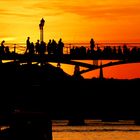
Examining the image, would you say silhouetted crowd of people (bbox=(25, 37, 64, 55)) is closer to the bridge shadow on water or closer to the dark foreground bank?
the bridge shadow on water

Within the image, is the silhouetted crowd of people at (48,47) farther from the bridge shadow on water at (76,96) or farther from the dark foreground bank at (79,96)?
the dark foreground bank at (79,96)

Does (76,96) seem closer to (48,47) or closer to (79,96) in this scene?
(79,96)

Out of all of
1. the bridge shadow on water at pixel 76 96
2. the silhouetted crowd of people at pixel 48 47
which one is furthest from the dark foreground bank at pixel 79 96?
the silhouetted crowd of people at pixel 48 47

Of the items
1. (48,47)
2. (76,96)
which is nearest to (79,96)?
(76,96)

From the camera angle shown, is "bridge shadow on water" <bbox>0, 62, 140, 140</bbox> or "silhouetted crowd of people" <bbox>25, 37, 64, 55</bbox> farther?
"bridge shadow on water" <bbox>0, 62, 140, 140</bbox>

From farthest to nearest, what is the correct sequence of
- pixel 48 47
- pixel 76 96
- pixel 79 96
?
pixel 79 96
pixel 76 96
pixel 48 47

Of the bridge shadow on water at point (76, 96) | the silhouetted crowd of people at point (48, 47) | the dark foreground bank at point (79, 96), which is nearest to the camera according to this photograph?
the silhouetted crowd of people at point (48, 47)

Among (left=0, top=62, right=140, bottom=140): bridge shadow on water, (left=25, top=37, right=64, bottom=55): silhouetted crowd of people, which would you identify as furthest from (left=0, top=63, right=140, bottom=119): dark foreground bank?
(left=25, top=37, right=64, bottom=55): silhouetted crowd of people

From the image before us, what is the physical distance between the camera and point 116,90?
64938 millimetres

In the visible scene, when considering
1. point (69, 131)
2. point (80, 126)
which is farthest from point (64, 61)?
point (69, 131)

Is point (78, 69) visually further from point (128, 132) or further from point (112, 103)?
point (128, 132)

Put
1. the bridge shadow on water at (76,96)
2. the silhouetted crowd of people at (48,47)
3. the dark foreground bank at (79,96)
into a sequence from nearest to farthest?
the silhouetted crowd of people at (48,47), the bridge shadow on water at (76,96), the dark foreground bank at (79,96)

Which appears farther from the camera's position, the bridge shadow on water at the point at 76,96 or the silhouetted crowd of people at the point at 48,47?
the bridge shadow on water at the point at 76,96

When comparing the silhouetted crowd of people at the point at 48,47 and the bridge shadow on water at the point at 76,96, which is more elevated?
the silhouetted crowd of people at the point at 48,47
